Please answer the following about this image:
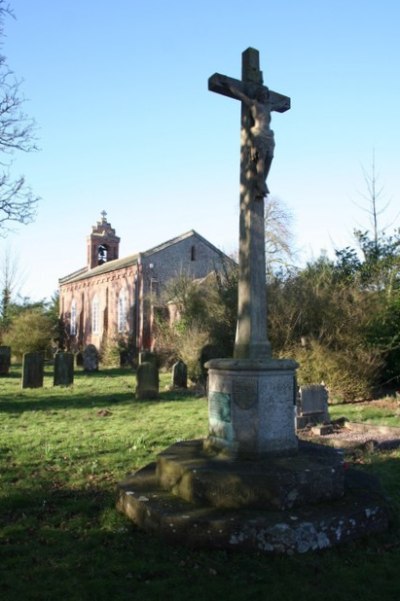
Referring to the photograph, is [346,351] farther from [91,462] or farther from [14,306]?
[14,306]

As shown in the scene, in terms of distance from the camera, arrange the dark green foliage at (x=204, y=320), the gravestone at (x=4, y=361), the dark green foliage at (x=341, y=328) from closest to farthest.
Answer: the dark green foliage at (x=341, y=328), the dark green foliage at (x=204, y=320), the gravestone at (x=4, y=361)

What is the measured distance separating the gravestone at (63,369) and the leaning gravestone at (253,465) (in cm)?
1162

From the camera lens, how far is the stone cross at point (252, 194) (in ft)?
17.9

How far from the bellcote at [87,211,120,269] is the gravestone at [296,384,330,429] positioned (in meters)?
32.8

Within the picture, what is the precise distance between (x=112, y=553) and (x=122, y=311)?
99.7 ft

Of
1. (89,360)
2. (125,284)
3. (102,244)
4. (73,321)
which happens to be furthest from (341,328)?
(73,321)

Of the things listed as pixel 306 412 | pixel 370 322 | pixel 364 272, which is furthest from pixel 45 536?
pixel 364 272

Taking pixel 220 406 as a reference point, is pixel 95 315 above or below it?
above

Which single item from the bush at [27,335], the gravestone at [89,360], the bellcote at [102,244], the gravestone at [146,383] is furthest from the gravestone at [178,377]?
the bellcote at [102,244]

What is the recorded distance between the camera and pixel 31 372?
16.2m

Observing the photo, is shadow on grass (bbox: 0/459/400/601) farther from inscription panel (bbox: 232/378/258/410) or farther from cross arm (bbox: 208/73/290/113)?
cross arm (bbox: 208/73/290/113)

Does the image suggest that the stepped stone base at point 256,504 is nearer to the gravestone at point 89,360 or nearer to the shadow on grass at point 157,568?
the shadow on grass at point 157,568

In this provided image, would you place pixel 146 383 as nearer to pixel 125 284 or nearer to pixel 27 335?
pixel 27 335

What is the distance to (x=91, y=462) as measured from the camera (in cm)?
722
